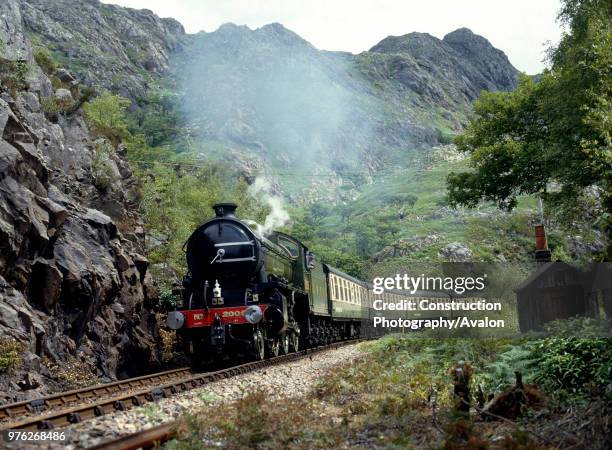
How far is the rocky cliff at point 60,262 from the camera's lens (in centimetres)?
1381

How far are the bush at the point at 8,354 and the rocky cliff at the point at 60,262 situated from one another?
75 millimetres

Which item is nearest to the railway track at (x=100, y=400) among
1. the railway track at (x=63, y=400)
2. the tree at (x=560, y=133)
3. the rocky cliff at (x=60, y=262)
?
the railway track at (x=63, y=400)

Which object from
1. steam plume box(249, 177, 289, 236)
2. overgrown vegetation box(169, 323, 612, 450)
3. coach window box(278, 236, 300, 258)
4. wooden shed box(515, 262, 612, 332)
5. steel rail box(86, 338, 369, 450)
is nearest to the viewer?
steel rail box(86, 338, 369, 450)

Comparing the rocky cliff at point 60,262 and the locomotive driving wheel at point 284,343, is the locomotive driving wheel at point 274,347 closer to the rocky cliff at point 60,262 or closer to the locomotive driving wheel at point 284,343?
the locomotive driving wheel at point 284,343

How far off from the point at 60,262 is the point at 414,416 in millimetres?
11561

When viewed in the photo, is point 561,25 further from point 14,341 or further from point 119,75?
point 119,75

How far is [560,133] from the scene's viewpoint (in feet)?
62.0

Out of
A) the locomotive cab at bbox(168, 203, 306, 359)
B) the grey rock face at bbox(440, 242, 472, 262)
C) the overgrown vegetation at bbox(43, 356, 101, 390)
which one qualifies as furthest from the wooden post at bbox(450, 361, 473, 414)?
the grey rock face at bbox(440, 242, 472, 262)

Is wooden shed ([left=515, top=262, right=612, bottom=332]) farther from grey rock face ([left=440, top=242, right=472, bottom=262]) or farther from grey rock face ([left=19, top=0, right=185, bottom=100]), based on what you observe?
grey rock face ([left=19, top=0, right=185, bottom=100])

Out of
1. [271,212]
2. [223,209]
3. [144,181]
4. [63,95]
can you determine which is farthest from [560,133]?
[271,212]

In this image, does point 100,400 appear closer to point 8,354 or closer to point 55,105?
point 8,354

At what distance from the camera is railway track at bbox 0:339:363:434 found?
8.40 meters

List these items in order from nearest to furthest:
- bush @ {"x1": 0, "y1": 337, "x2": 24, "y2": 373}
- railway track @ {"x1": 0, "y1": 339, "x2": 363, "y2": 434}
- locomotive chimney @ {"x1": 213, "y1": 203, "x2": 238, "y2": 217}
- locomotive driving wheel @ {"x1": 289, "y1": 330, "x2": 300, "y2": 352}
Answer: railway track @ {"x1": 0, "y1": 339, "x2": 363, "y2": 434}, bush @ {"x1": 0, "y1": 337, "x2": 24, "y2": 373}, locomotive chimney @ {"x1": 213, "y1": 203, "x2": 238, "y2": 217}, locomotive driving wheel @ {"x1": 289, "y1": 330, "x2": 300, "y2": 352}

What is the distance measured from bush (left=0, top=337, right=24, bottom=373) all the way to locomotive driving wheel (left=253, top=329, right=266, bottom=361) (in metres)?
6.25
